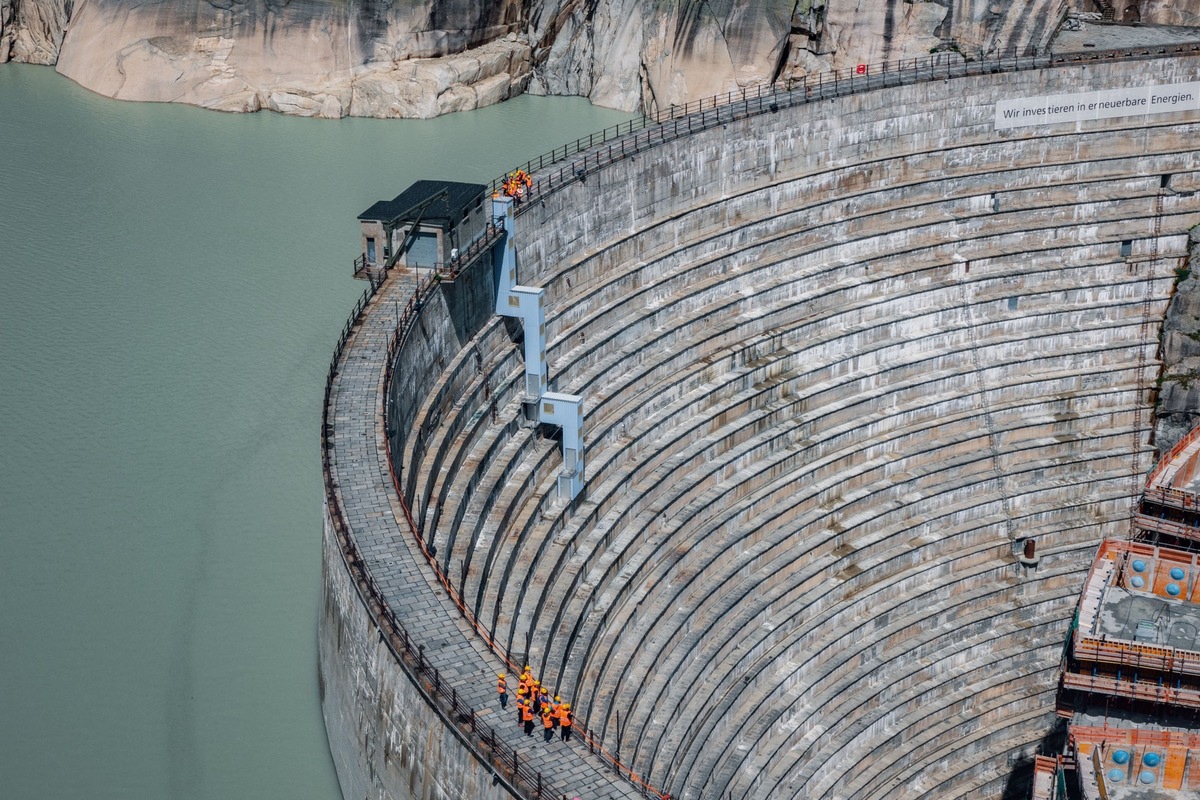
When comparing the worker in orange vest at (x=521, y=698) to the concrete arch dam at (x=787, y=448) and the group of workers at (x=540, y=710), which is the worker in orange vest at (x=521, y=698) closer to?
the group of workers at (x=540, y=710)

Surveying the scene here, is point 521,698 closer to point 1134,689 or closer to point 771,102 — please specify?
point 1134,689

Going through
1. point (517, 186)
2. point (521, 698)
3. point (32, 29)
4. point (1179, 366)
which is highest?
point (32, 29)

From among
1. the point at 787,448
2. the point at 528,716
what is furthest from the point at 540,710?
the point at 787,448

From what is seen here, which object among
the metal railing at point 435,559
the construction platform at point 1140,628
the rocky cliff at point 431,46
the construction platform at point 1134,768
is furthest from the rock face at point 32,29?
the construction platform at point 1134,768

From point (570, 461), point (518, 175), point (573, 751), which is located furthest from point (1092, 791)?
point (518, 175)

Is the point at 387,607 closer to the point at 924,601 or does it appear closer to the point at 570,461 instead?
the point at 570,461

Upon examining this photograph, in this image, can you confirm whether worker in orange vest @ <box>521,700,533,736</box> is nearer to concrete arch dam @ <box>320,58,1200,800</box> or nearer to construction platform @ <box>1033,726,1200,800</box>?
concrete arch dam @ <box>320,58,1200,800</box>

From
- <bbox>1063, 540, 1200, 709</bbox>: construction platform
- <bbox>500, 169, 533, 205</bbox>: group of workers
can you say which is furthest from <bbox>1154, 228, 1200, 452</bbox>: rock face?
<bbox>500, 169, 533, 205</bbox>: group of workers
